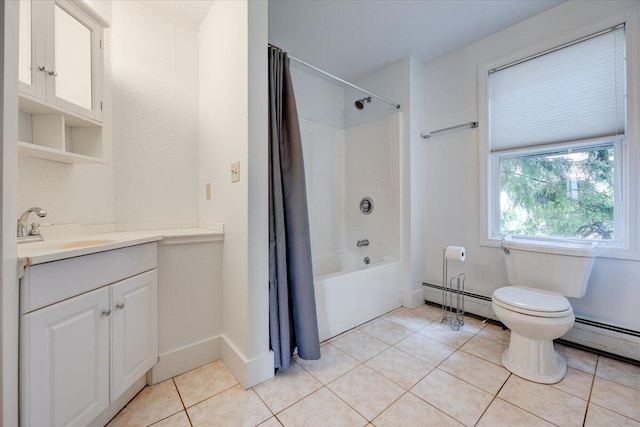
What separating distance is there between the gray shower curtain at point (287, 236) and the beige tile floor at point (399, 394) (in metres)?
0.23

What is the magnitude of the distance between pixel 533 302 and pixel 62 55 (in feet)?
9.33

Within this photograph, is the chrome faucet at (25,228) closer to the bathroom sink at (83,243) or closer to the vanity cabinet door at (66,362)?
the bathroom sink at (83,243)

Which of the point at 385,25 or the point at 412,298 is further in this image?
the point at 412,298

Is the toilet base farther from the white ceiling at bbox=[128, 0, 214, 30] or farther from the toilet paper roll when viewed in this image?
the white ceiling at bbox=[128, 0, 214, 30]

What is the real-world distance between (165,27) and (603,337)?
12.1 feet

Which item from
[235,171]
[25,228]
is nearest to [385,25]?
[235,171]

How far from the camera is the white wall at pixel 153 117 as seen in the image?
67.2 inches

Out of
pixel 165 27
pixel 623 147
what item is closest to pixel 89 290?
pixel 165 27

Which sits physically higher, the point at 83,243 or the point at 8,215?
the point at 8,215

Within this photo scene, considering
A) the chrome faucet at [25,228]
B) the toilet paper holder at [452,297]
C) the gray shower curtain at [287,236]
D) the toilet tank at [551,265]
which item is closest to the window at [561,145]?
the toilet tank at [551,265]

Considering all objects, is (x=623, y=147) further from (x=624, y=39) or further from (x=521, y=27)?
(x=521, y=27)

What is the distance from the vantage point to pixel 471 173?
2338 millimetres

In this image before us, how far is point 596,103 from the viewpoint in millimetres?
1759

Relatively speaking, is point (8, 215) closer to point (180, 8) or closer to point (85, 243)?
point (85, 243)
